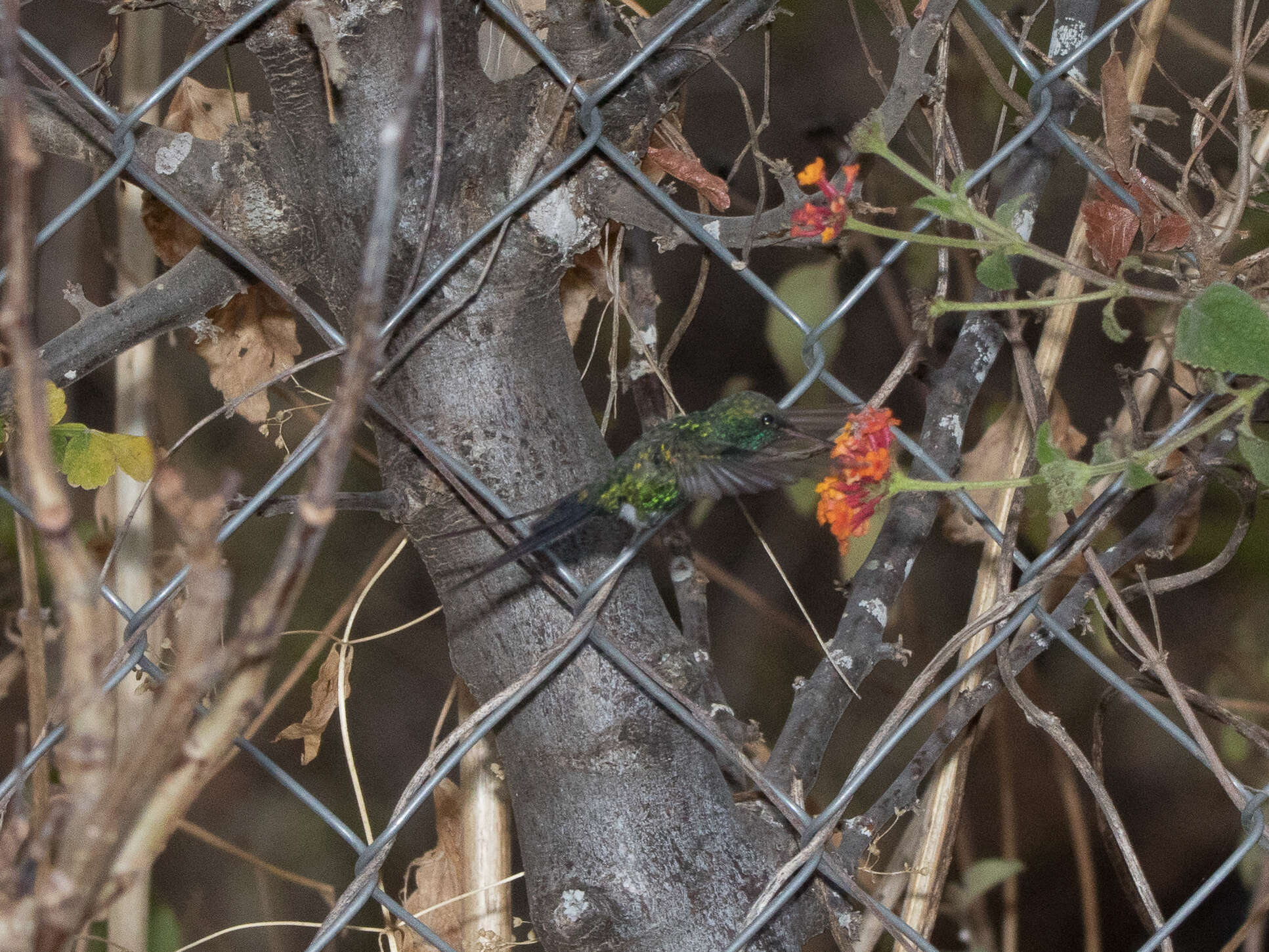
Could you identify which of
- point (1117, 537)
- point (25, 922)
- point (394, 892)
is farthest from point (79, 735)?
point (394, 892)

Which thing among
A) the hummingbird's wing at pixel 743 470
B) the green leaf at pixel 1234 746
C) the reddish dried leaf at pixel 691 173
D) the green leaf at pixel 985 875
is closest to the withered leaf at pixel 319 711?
the hummingbird's wing at pixel 743 470

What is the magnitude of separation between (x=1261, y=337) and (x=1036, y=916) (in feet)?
4.08

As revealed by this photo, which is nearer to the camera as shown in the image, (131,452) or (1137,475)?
(1137,475)

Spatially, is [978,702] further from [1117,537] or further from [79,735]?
[1117,537]

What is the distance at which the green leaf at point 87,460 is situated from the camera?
56 centimetres

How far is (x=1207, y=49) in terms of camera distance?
1091 millimetres

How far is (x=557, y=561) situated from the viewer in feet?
1.66

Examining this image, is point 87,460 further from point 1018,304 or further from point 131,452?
point 1018,304

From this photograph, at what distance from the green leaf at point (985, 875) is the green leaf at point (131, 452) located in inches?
37.6

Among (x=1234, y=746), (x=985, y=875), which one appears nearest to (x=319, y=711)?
(x=985, y=875)

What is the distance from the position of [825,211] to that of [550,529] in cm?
20

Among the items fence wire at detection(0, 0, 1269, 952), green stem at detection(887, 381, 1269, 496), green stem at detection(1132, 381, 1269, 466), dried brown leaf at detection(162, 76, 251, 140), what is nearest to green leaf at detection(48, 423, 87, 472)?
fence wire at detection(0, 0, 1269, 952)

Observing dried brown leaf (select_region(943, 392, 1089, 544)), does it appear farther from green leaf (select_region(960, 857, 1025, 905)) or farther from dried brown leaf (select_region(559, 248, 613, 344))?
green leaf (select_region(960, 857, 1025, 905))

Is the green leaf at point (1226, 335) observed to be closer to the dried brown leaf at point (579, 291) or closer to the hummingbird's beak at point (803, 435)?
the hummingbird's beak at point (803, 435)
